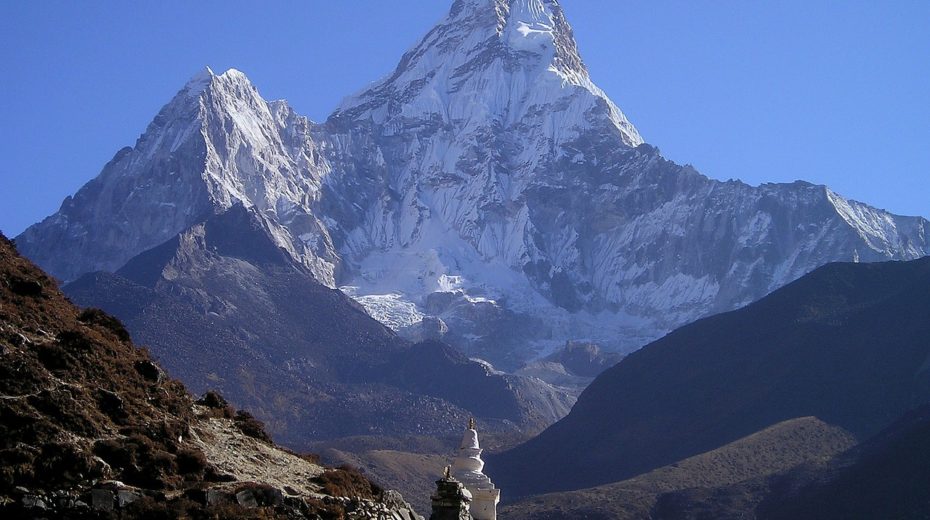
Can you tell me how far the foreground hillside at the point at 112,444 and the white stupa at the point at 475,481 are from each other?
5.79 m

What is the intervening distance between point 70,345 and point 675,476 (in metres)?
147

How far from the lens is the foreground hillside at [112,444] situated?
96.3 feet

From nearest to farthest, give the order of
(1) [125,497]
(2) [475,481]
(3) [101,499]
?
(3) [101,499]
(1) [125,497]
(2) [475,481]

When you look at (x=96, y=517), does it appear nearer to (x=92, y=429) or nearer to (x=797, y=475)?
(x=92, y=429)

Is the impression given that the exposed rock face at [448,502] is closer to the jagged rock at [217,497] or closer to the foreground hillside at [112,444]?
the foreground hillside at [112,444]

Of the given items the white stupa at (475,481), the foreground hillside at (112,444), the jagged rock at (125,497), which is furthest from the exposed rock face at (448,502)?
the jagged rock at (125,497)

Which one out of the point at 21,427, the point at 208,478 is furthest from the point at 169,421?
the point at 21,427

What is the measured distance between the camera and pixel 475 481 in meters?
44.0

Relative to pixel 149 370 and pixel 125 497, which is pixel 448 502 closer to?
pixel 149 370

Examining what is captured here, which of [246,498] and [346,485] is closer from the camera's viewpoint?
[246,498]

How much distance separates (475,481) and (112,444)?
15109 mm

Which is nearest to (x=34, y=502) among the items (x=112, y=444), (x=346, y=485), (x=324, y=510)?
(x=112, y=444)

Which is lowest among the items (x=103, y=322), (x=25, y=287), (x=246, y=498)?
(x=246, y=498)

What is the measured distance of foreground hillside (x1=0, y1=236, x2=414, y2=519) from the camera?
29.3 m
